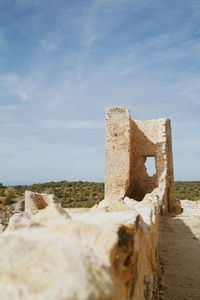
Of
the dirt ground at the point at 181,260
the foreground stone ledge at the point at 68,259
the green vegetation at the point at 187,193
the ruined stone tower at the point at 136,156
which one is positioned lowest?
the dirt ground at the point at 181,260

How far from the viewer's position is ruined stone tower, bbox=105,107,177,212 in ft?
42.0

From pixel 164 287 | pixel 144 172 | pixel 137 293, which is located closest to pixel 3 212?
pixel 144 172

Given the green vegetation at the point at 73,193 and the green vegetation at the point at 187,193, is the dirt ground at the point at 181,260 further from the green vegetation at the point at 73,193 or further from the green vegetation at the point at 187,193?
the green vegetation at the point at 187,193

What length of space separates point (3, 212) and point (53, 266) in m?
19.6

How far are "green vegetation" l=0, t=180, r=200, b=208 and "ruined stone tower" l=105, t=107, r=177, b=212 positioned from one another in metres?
9.84

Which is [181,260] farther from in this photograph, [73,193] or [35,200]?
[73,193]

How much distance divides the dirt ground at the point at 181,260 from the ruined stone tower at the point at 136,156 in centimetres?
298

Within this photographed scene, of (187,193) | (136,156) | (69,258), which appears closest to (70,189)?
(187,193)

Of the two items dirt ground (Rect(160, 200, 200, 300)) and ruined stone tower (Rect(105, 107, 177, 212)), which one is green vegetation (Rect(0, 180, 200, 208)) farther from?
dirt ground (Rect(160, 200, 200, 300))

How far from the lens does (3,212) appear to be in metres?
19.8

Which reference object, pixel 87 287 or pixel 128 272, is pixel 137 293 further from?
pixel 87 287

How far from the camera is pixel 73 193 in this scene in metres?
33.4

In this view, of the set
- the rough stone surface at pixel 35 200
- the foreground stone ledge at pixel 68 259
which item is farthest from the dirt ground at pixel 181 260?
the rough stone surface at pixel 35 200

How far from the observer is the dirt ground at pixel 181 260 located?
16.2 ft
